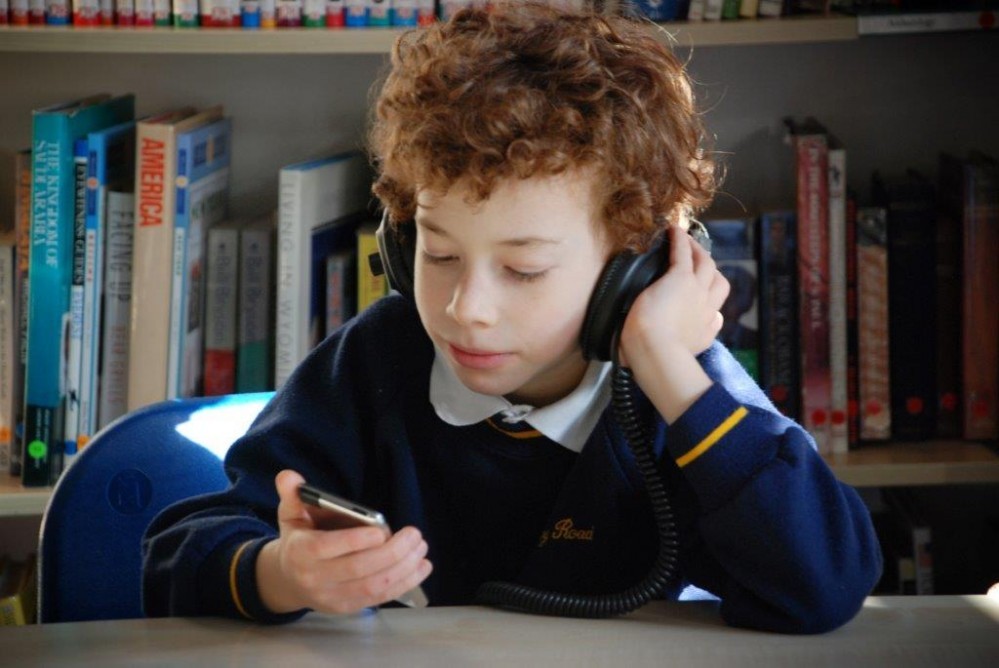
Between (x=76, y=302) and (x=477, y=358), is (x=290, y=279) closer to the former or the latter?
(x=76, y=302)

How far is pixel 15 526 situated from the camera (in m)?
2.08

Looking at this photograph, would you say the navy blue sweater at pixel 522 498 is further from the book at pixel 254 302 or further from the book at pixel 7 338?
the book at pixel 7 338

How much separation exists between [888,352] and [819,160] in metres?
0.27

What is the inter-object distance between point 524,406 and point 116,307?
882mm

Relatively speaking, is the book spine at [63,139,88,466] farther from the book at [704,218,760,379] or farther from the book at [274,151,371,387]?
the book at [704,218,760,379]

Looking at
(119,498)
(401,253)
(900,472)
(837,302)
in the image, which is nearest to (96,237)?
(119,498)

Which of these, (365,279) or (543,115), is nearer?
(543,115)

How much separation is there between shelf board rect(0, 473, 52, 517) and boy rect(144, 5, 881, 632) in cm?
80

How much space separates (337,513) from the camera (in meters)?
0.84

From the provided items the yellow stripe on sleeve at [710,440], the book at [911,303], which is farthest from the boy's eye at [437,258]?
the book at [911,303]

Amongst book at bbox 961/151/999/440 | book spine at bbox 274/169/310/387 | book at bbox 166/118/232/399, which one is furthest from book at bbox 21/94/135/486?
book at bbox 961/151/999/440

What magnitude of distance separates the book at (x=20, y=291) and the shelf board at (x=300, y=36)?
16 cm

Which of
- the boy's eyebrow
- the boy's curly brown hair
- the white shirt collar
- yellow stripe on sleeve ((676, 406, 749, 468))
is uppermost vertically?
the boy's curly brown hair

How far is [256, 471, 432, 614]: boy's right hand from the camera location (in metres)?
0.81
